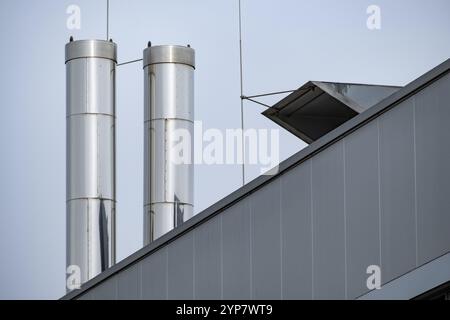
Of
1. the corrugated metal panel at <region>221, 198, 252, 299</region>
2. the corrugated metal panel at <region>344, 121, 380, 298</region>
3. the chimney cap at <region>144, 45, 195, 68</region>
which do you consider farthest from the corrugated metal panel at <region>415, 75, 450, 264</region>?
the chimney cap at <region>144, 45, 195, 68</region>

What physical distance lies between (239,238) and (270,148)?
718 cm

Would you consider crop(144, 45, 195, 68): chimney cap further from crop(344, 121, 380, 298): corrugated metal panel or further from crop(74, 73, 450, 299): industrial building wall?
crop(344, 121, 380, 298): corrugated metal panel

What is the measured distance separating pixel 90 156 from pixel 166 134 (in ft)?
5.44

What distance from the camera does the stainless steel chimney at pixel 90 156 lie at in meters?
27.0

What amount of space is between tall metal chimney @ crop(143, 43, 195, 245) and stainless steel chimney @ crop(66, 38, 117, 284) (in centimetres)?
77

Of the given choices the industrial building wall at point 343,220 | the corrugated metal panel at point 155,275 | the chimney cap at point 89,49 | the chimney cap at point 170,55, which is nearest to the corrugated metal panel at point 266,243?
the industrial building wall at point 343,220

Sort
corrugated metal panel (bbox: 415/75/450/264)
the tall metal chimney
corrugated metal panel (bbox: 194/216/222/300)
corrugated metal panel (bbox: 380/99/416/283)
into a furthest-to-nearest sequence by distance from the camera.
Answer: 1. the tall metal chimney
2. corrugated metal panel (bbox: 194/216/222/300)
3. corrugated metal panel (bbox: 380/99/416/283)
4. corrugated metal panel (bbox: 415/75/450/264)

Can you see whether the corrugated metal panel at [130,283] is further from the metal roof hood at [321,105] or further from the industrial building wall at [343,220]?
the metal roof hood at [321,105]

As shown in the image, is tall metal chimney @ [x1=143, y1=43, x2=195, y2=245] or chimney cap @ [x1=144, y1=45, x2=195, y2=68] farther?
chimney cap @ [x1=144, y1=45, x2=195, y2=68]

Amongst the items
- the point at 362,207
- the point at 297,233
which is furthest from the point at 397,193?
the point at 297,233

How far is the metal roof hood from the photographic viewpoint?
20672mm

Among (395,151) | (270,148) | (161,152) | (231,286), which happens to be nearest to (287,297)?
(231,286)

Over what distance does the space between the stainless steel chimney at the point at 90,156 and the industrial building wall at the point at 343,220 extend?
29.7 ft
